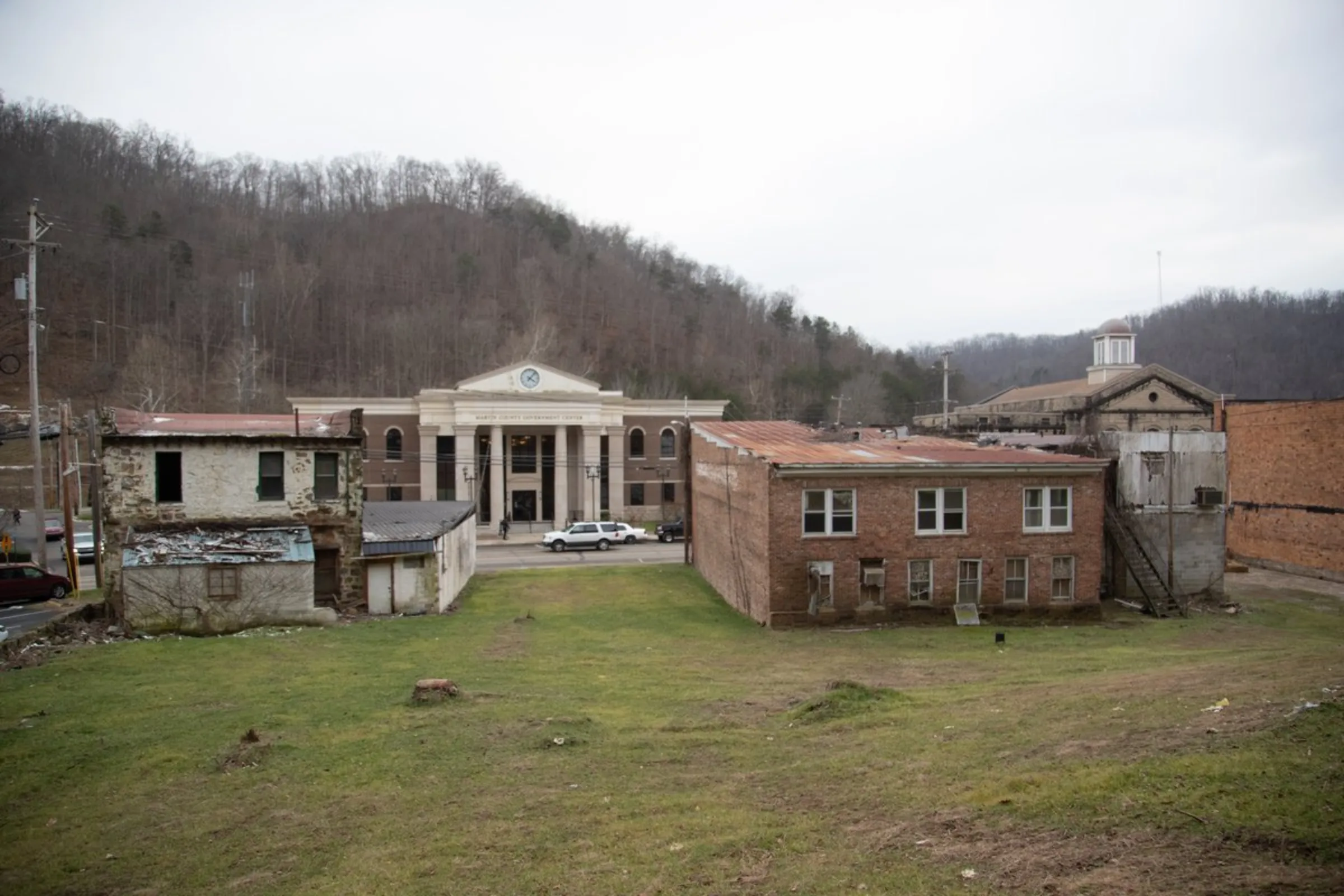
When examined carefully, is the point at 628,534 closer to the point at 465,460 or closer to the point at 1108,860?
the point at 465,460

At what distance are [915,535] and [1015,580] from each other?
361 centimetres

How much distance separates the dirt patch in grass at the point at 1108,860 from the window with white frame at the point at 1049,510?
64.8 feet

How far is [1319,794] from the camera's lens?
8055mm

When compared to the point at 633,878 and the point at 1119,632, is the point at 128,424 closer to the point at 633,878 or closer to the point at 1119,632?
the point at 633,878

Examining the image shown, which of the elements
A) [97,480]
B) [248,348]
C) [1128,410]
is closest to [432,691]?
[97,480]

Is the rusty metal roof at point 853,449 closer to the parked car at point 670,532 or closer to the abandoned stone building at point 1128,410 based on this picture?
the parked car at point 670,532

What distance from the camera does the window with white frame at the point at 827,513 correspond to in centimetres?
2553

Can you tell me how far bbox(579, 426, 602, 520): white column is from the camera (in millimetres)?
61844

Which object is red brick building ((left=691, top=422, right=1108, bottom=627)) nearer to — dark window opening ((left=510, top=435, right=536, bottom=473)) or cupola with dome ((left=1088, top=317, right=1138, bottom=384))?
dark window opening ((left=510, top=435, right=536, bottom=473))

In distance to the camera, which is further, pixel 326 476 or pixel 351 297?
pixel 351 297

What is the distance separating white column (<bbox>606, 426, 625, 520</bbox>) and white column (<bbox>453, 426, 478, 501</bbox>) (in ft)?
31.6

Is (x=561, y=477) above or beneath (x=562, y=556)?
above

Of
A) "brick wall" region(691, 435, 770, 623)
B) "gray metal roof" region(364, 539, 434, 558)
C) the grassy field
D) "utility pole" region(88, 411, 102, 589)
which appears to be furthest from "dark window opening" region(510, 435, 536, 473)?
the grassy field

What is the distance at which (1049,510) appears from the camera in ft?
88.1
